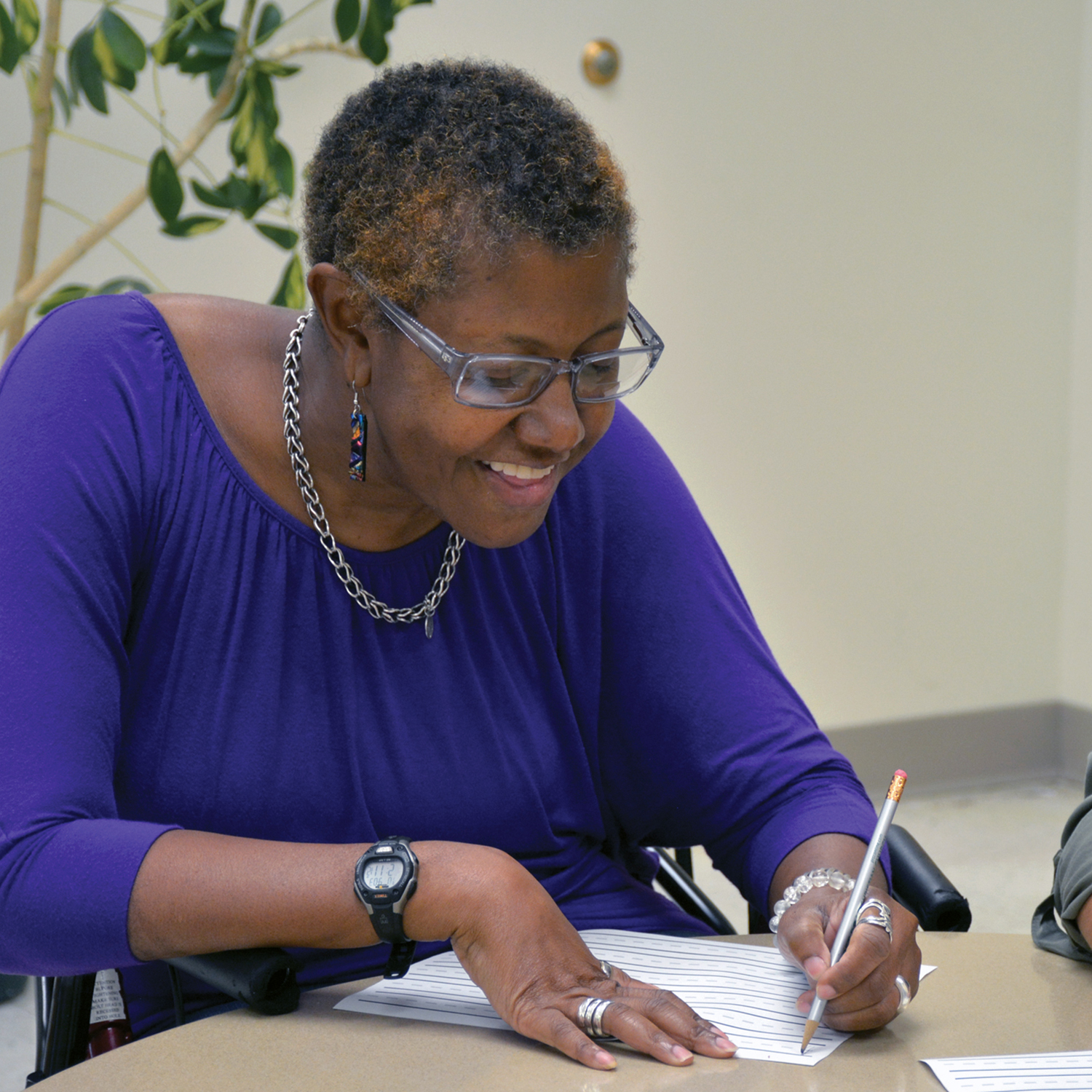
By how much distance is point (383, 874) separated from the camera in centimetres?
113

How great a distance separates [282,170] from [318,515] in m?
1.54

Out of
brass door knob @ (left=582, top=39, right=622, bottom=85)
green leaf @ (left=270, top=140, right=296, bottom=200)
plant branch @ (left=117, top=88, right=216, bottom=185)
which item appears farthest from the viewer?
brass door knob @ (left=582, top=39, right=622, bottom=85)

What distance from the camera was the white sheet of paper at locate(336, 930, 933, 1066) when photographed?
106cm

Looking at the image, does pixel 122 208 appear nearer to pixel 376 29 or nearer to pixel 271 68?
pixel 271 68

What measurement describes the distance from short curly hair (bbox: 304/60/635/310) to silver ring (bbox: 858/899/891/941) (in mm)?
619

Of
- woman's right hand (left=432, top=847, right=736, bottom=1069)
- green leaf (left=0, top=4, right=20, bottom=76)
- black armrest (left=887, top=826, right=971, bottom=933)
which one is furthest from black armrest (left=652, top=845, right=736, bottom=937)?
green leaf (left=0, top=4, right=20, bottom=76)

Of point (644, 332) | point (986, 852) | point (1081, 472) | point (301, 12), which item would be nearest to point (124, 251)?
point (301, 12)

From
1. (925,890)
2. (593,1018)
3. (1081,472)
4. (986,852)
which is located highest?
(593,1018)

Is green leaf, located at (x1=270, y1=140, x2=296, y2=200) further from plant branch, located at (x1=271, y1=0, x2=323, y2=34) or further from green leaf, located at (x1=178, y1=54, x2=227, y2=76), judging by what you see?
plant branch, located at (x1=271, y1=0, x2=323, y2=34)

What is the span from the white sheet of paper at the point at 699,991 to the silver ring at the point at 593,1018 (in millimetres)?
74

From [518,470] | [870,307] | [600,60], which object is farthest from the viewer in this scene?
[870,307]

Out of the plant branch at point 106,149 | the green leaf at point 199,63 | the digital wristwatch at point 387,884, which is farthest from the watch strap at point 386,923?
the plant branch at point 106,149

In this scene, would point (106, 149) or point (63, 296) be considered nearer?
point (63, 296)

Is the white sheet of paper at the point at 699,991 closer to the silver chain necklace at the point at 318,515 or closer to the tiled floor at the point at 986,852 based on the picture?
the silver chain necklace at the point at 318,515
